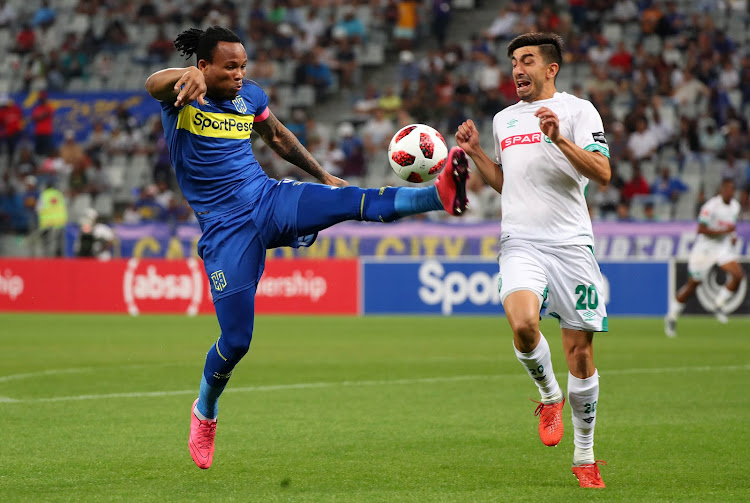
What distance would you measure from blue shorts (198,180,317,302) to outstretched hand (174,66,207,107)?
74cm

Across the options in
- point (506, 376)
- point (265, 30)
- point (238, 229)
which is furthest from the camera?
point (265, 30)

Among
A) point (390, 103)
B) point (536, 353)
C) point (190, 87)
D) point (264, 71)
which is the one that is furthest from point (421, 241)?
point (190, 87)

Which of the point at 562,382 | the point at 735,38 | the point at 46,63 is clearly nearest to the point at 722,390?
the point at 562,382

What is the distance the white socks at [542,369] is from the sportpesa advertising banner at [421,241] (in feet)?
47.2

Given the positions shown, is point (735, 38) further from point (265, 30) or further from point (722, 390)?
point (722, 390)

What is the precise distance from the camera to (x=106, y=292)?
22047 millimetres

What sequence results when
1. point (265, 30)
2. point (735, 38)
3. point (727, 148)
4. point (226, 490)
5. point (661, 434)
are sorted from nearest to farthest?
point (226, 490)
point (661, 434)
point (727, 148)
point (735, 38)
point (265, 30)

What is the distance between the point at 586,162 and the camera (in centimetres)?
575

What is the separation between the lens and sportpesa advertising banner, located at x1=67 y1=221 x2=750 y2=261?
67.3 ft

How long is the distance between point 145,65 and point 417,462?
24.3m

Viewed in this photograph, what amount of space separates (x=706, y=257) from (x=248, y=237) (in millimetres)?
12757

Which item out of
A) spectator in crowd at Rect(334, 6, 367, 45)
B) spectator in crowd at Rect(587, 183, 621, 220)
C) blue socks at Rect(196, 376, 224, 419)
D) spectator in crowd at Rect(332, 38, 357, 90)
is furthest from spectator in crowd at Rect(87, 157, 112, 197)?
blue socks at Rect(196, 376, 224, 419)

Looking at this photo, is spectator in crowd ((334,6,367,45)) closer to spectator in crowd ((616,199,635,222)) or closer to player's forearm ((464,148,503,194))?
spectator in crowd ((616,199,635,222))

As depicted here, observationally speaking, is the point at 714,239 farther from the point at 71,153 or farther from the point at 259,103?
the point at 71,153
